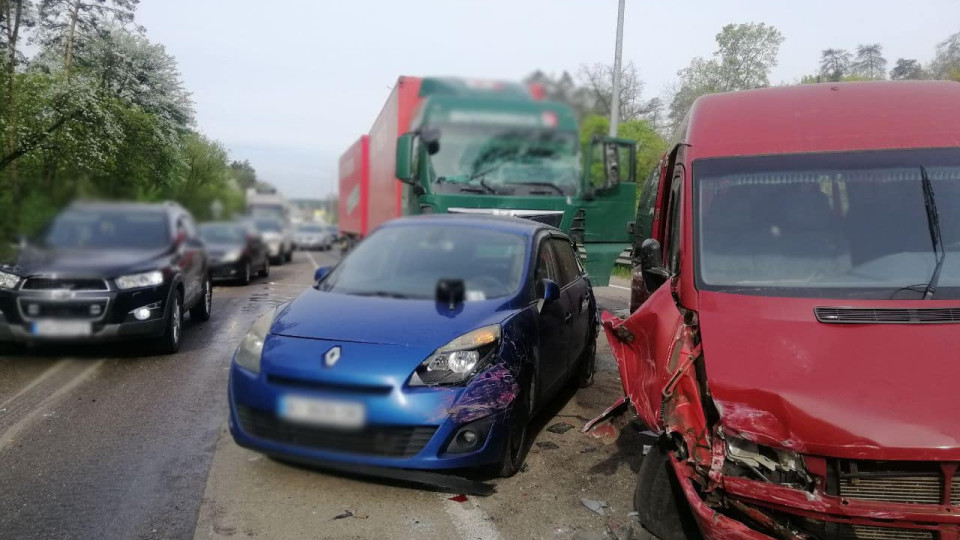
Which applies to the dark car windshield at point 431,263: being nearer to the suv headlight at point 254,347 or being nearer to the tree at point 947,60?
the suv headlight at point 254,347

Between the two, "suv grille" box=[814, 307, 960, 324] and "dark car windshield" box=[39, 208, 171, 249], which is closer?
"suv grille" box=[814, 307, 960, 324]

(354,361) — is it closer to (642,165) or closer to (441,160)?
(441,160)

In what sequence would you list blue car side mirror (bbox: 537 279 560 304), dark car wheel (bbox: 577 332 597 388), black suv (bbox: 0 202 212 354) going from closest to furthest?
blue car side mirror (bbox: 537 279 560 304)
black suv (bbox: 0 202 212 354)
dark car wheel (bbox: 577 332 597 388)

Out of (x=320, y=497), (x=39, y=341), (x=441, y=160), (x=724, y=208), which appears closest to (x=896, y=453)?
(x=724, y=208)

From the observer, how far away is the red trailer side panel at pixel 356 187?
17547 mm

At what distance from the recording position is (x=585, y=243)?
34.0ft

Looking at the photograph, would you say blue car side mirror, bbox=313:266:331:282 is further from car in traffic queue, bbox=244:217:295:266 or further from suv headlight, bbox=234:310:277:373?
suv headlight, bbox=234:310:277:373

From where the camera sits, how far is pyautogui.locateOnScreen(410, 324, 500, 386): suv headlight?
3.84 m

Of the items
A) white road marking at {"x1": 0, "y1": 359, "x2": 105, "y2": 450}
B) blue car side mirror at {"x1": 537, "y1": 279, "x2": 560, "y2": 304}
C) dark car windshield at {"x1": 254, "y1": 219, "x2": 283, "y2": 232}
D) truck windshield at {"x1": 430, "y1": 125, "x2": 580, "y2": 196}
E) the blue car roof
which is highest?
truck windshield at {"x1": 430, "y1": 125, "x2": 580, "y2": 196}

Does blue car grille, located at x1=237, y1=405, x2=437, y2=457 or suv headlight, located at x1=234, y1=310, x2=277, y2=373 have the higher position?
suv headlight, located at x1=234, y1=310, x2=277, y2=373

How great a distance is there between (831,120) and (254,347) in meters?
3.63

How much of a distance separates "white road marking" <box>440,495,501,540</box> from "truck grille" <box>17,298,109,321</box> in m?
4.08

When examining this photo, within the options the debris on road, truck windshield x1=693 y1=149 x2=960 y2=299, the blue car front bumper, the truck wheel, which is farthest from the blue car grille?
truck windshield x1=693 y1=149 x2=960 y2=299

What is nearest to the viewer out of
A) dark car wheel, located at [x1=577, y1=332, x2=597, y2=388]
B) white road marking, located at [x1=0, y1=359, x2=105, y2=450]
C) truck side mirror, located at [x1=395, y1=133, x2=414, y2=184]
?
white road marking, located at [x1=0, y1=359, x2=105, y2=450]
